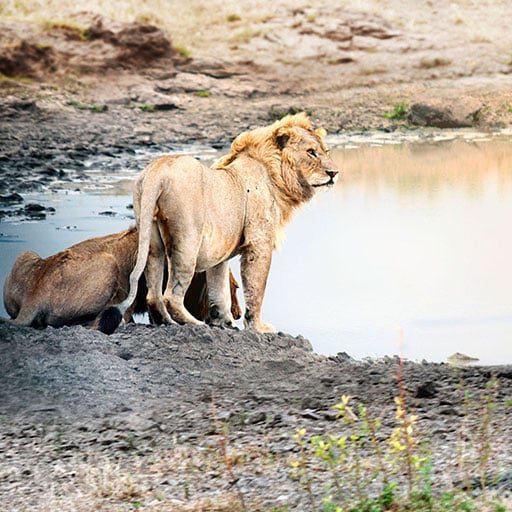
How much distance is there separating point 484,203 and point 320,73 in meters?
12.0

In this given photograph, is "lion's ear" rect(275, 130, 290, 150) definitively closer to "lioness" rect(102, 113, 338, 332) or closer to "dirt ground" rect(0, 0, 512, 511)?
"lioness" rect(102, 113, 338, 332)

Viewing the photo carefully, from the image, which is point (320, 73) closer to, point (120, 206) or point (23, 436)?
point (120, 206)

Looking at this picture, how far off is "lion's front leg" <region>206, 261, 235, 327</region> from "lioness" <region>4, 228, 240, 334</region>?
52 centimetres

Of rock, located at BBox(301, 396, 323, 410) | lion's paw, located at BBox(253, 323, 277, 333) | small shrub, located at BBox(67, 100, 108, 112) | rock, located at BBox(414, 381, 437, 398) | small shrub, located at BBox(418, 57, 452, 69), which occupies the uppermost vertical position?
rock, located at BBox(414, 381, 437, 398)

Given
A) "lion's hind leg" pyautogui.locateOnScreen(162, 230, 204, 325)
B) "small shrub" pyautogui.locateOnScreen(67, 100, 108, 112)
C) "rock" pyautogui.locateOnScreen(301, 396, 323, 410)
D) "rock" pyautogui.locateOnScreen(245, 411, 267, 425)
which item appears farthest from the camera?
"small shrub" pyautogui.locateOnScreen(67, 100, 108, 112)

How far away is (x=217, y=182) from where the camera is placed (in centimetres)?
948

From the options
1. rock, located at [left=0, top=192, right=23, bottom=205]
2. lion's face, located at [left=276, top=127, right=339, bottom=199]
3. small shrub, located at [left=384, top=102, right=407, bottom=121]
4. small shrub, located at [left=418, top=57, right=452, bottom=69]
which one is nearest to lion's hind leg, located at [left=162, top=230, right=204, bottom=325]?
lion's face, located at [left=276, top=127, right=339, bottom=199]

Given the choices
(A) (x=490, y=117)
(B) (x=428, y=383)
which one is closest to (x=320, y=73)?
(A) (x=490, y=117)

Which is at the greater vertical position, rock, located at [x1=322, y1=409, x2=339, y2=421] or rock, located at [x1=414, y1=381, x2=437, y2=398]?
rock, located at [x1=414, y1=381, x2=437, y2=398]

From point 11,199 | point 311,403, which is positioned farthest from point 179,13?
point 311,403

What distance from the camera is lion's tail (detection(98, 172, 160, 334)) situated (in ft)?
29.3

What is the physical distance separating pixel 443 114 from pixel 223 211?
14.8 meters

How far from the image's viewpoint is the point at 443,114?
23891 millimetres

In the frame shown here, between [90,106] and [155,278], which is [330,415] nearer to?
[155,278]
